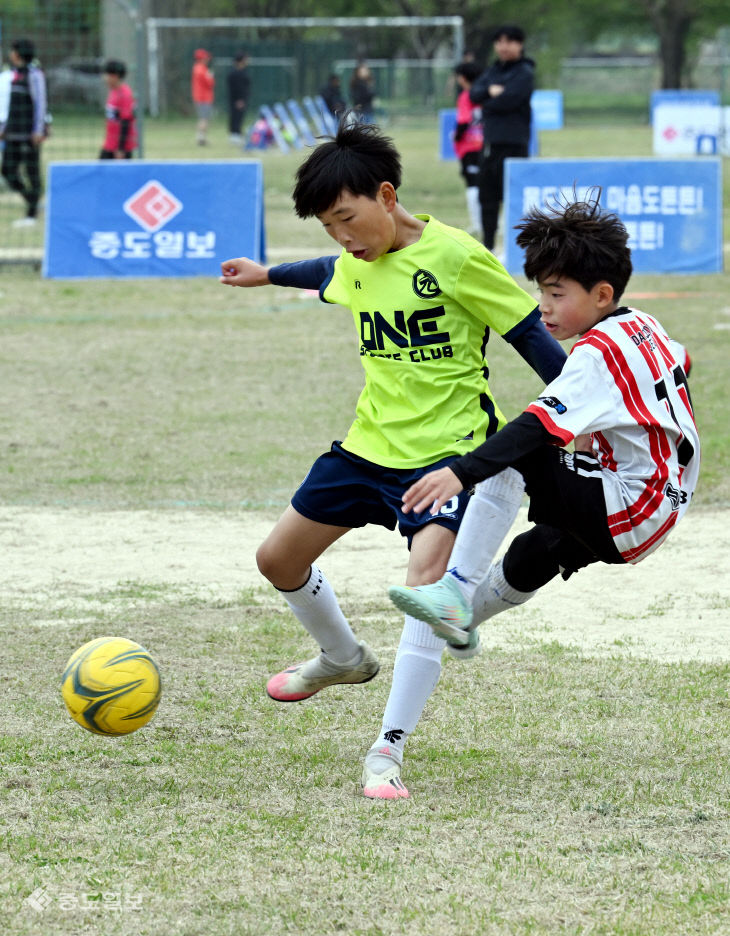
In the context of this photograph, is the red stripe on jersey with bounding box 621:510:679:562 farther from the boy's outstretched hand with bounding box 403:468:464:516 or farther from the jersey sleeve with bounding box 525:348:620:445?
the boy's outstretched hand with bounding box 403:468:464:516

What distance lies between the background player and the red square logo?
9.99 m

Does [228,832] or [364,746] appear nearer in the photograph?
[228,832]

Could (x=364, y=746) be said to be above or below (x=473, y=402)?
below

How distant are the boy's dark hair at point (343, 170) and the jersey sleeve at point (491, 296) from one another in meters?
0.35

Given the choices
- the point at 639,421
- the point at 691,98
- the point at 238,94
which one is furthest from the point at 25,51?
the point at 691,98

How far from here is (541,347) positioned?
3.92 m

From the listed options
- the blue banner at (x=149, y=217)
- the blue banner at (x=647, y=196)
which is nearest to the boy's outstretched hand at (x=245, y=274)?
the blue banner at (x=149, y=217)

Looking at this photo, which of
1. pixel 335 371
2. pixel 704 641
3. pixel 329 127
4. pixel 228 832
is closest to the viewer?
pixel 228 832

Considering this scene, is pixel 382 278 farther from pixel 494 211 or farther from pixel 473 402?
pixel 494 211

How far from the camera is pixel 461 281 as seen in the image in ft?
12.9

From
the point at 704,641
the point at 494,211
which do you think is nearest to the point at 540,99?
the point at 494,211

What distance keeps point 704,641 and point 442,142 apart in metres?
25.0

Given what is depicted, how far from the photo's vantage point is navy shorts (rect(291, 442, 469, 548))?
3.93m

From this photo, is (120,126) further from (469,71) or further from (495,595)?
(495,595)
